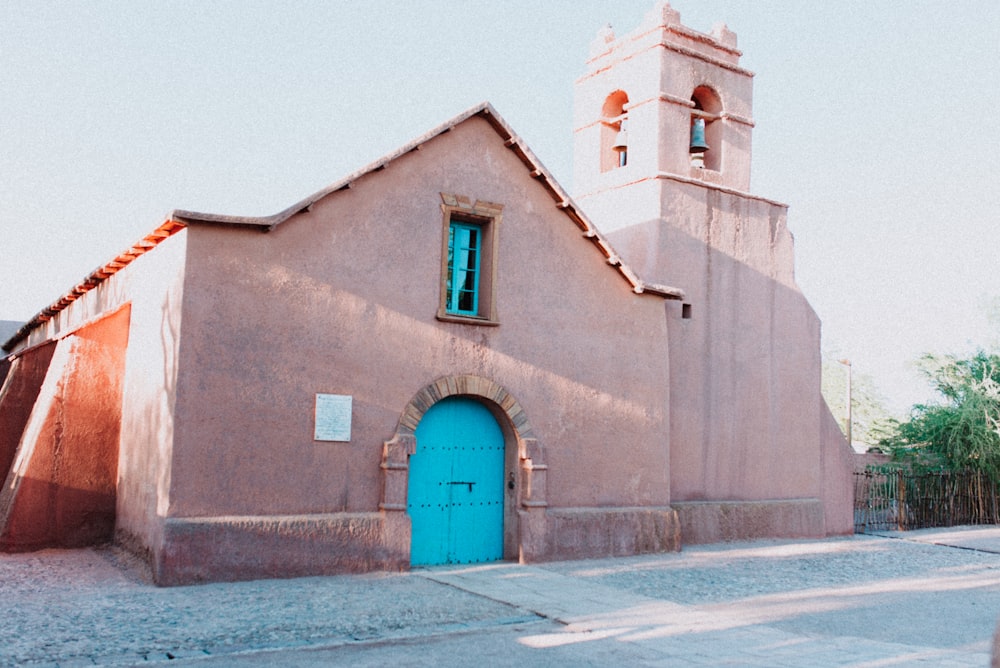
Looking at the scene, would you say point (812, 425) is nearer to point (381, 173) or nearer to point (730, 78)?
point (730, 78)

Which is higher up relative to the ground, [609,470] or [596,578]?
[609,470]

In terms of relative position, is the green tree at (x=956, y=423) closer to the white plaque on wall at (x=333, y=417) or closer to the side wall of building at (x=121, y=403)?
the white plaque on wall at (x=333, y=417)

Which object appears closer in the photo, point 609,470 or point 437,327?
point 437,327

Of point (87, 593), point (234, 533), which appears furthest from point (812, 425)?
point (87, 593)

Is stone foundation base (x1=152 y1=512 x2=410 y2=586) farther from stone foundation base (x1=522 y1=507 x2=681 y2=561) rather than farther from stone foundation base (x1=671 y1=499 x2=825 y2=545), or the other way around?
stone foundation base (x1=671 y1=499 x2=825 y2=545)

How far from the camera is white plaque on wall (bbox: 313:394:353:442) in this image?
10.8 metres

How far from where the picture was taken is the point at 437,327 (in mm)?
11883

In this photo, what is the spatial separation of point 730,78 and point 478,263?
279 inches

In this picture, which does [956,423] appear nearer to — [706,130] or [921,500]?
[921,500]

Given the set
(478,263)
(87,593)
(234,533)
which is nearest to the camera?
(87,593)

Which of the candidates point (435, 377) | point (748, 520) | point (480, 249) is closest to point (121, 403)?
point (435, 377)

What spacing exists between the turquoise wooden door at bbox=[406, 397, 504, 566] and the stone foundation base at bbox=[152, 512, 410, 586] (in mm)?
597

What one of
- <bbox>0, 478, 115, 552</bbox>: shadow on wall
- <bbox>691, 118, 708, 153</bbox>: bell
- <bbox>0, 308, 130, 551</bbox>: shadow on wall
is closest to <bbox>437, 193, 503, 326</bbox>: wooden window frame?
<bbox>0, 308, 130, 551</bbox>: shadow on wall

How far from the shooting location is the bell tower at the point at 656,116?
15641mm
